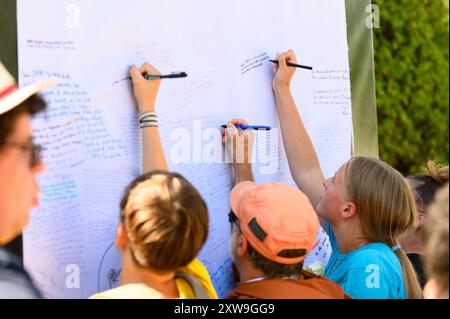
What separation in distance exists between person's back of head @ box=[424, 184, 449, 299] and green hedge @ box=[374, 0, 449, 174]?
4401mm

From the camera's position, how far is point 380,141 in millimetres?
6320

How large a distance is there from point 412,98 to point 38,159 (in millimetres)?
4952

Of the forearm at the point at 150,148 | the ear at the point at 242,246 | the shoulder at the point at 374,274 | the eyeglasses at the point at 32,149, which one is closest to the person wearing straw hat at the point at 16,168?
the eyeglasses at the point at 32,149

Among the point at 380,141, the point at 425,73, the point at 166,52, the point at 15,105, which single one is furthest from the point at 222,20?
the point at 425,73

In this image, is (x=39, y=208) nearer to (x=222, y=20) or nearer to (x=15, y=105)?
(x=15, y=105)

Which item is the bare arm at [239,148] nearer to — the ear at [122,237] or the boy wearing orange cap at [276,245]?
the boy wearing orange cap at [276,245]

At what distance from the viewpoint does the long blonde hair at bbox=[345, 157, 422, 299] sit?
2619mm

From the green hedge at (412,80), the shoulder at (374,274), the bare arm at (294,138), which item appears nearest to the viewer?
the shoulder at (374,274)

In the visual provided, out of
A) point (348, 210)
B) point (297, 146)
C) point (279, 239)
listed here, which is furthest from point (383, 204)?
point (279, 239)

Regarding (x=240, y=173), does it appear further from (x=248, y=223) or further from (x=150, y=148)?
(x=248, y=223)

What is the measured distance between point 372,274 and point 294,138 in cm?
73

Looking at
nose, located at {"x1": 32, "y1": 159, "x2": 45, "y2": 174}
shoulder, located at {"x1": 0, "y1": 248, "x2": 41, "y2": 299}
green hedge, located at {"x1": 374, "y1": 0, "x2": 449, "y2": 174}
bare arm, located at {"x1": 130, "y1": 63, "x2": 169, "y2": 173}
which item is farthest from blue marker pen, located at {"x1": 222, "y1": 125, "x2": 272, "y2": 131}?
green hedge, located at {"x1": 374, "y1": 0, "x2": 449, "y2": 174}

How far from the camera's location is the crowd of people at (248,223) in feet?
6.27

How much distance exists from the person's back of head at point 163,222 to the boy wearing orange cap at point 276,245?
25cm
